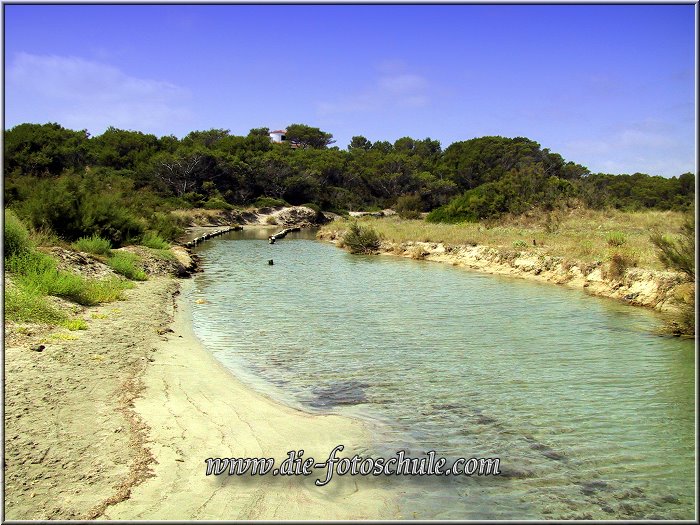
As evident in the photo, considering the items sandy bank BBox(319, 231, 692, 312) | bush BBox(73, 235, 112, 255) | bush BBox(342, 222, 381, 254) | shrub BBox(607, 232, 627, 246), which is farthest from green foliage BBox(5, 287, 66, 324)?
bush BBox(342, 222, 381, 254)

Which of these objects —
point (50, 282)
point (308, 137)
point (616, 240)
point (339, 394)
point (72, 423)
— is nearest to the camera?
point (72, 423)

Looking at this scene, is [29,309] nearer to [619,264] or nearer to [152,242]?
[152,242]

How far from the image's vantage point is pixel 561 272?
24.9 m

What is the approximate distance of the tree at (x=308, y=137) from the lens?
137m

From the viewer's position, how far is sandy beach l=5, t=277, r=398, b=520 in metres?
5.55

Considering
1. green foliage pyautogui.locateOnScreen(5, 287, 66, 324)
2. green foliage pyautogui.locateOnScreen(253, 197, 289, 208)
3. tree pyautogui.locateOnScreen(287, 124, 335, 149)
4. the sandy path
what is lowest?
the sandy path

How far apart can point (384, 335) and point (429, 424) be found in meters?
Result: 6.15

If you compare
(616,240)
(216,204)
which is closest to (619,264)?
(616,240)

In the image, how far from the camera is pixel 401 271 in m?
29.1

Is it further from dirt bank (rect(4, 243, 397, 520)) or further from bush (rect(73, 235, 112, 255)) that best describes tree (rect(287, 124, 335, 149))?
dirt bank (rect(4, 243, 397, 520))

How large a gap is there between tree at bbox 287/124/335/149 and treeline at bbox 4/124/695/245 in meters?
14.7

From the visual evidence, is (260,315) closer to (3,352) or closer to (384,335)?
(384,335)

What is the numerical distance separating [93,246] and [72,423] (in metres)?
16.4

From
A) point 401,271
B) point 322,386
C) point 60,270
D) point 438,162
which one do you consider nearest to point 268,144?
point 438,162
